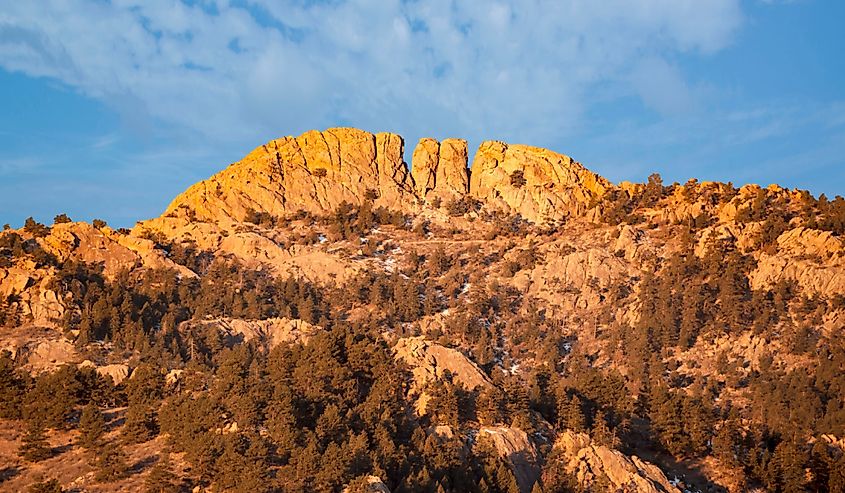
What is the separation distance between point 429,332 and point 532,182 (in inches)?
1124

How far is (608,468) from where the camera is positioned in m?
53.6

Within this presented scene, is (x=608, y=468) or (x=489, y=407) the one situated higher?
(x=489, y=407)

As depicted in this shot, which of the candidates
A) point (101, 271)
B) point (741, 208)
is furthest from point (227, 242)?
point (741, 208)

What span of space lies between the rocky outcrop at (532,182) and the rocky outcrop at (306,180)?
866 cm

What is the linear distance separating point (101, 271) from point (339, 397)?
1348 inches

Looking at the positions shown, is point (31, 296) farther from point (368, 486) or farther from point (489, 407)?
point (368, 486)

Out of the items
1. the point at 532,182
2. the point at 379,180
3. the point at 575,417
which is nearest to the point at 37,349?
the point at 575,417

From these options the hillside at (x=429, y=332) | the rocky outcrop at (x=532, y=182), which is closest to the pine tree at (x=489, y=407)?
the hillside at (x=429, y=332)

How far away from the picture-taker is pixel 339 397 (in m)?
57.4

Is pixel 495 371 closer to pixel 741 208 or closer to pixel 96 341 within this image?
pixel 96 341

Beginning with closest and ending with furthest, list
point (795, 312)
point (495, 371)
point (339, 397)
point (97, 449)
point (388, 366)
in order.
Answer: point (97, 449) → point (339, 397) → point (388, 366) → point (495, 371) → point (795, 312)

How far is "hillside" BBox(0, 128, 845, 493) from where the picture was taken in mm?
52531

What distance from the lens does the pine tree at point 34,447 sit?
164 feet

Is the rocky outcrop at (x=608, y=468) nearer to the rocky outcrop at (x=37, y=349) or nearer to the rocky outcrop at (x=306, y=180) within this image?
the rocky outcrop at (x=37, y=349)
